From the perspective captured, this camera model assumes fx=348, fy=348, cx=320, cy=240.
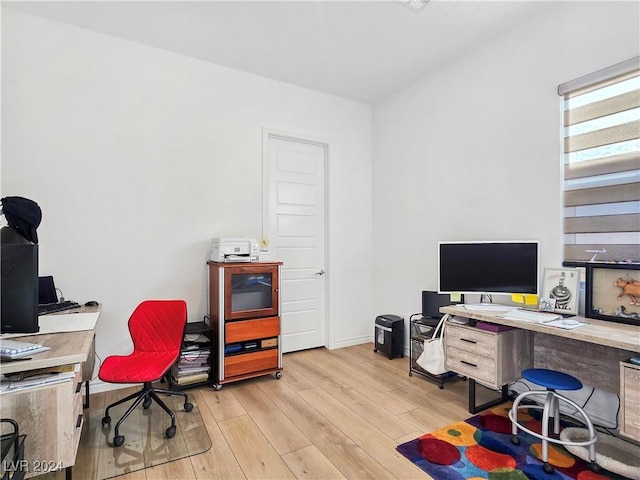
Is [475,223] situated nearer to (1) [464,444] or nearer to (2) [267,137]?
(1) [464,444]

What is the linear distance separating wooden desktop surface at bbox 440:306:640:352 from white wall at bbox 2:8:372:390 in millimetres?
2467

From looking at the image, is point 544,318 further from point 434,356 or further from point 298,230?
point 298,230

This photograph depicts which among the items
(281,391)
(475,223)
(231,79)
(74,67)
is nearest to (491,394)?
(475,223)

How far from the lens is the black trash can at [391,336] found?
12.7 ft

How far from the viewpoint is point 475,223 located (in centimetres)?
332

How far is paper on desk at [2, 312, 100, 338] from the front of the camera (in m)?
1.95

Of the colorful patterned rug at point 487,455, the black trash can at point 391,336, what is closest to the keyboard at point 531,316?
the colorful patterned rug at point 487,455

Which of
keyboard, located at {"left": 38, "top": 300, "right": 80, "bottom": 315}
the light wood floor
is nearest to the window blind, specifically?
the light wood floor

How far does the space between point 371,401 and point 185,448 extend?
56.5 inches

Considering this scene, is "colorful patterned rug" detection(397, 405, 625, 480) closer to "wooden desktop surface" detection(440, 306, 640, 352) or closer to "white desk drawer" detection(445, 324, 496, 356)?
"white desk drawer" detection(445, 324, 496, 356)

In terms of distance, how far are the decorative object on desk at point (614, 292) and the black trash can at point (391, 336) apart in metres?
1.87

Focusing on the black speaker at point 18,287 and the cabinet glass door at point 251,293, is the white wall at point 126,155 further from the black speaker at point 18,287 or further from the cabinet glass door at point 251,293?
the black speaker at point 18,287

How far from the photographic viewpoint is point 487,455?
2.13 metres

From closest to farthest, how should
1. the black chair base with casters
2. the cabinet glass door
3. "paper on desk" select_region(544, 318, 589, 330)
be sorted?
"paper on desk" select_region(544, 318, 589, 330) → the black chair base with casters → the cabinet glass door
